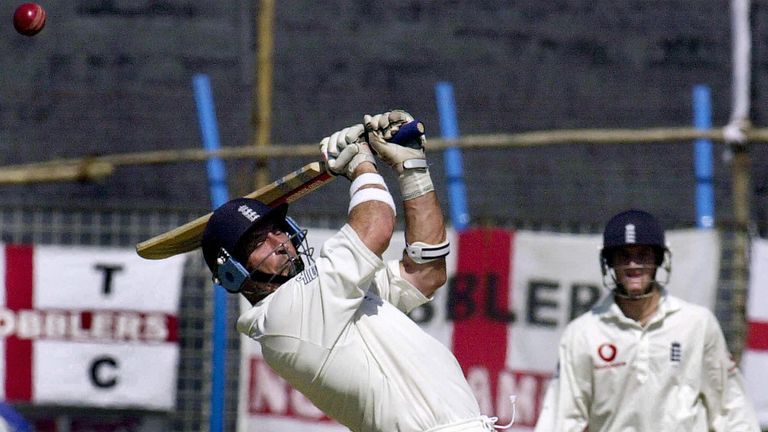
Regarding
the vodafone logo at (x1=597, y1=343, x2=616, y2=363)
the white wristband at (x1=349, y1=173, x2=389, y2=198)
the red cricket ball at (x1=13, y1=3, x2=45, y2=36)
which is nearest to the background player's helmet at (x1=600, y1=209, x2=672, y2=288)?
the vodafone logo at (x1=597, y1=343, x2=616, y2=363)

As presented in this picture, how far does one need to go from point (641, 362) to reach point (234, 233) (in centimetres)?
244

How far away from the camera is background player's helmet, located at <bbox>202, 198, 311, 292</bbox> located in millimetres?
4066

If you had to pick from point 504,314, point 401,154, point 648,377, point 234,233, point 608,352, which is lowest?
point 648,377

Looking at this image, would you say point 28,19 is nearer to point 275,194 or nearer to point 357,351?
point 275,194

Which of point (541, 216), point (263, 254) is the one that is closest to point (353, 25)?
point (541, 216)

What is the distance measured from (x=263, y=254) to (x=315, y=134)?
5.23 metres

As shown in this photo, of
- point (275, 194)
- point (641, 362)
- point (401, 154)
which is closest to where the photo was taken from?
point (401, 154)

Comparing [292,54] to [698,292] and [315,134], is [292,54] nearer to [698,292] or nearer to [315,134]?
[315,134]

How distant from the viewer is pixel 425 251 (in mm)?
4238

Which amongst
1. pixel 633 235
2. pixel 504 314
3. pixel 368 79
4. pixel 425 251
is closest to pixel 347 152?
pixel 425 251

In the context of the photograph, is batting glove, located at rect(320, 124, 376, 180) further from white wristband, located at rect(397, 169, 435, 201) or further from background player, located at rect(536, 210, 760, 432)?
background player, located at rect(536, 210, 760, 432)

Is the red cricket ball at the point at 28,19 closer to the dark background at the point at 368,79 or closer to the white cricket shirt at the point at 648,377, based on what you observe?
the white cricket shirt at the point at 648,377

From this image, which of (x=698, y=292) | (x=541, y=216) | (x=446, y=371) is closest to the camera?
(x=446, y=371)

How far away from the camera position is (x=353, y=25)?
30.7 ft
